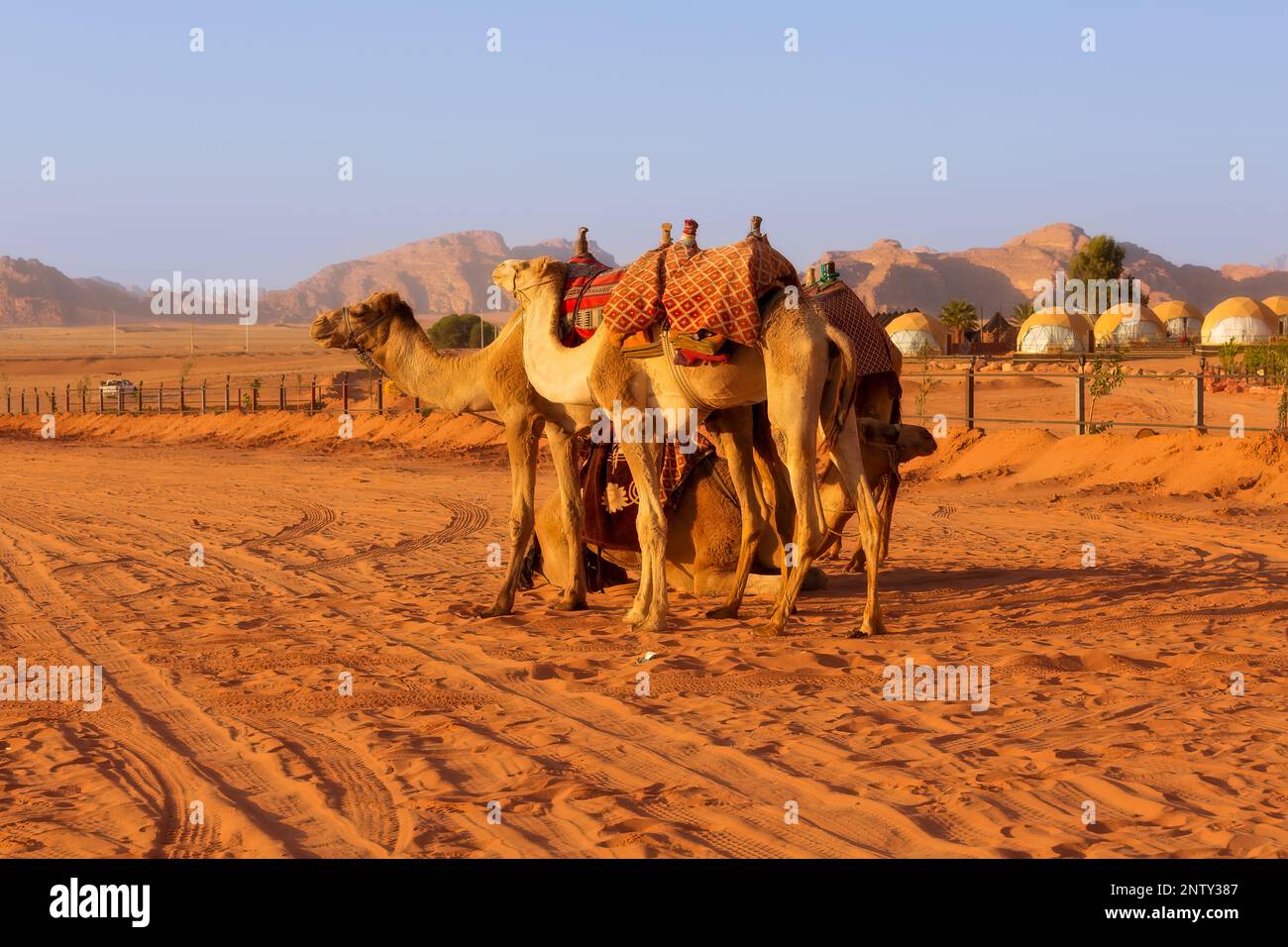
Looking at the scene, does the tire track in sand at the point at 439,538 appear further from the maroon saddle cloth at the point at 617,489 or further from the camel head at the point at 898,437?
the camel head at the point at 898,437

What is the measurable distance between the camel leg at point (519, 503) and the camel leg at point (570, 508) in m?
0.17

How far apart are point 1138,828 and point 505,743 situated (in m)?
2.73

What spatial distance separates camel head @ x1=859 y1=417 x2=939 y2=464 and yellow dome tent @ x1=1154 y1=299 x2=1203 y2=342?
65129 mm

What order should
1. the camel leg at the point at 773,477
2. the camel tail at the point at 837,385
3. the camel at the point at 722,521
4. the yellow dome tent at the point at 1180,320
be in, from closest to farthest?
the camel tail at the point at 837,385
the camel leg at the point at 773,477
the camel at the point at 722,521
the yellow dome tent at the point at 1180,320

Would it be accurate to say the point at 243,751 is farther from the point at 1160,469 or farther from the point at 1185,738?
the point at 1160,469

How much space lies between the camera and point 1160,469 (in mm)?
17797

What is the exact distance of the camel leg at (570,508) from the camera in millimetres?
9586

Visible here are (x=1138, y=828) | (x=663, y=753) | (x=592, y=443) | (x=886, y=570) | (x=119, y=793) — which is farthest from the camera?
(x=886, y=570)

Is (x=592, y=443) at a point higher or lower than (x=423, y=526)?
higher

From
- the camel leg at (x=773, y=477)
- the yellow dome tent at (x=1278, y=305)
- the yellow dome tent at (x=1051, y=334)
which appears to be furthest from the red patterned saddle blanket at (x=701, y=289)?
the yellow dome tent at (x=1278, y=305)

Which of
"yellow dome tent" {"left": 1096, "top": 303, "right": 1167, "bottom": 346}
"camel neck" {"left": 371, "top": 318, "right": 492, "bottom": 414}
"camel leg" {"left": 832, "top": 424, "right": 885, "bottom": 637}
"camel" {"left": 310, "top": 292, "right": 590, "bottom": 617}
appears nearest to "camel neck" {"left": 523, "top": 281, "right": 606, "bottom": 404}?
"camel" {"left": 310, "top": 292, "right": 590, "bottom": 617}

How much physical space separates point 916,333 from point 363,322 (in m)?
56.6

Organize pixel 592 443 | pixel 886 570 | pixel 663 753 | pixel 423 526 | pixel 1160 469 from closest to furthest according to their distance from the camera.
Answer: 1. pixel 663 753
2. pixel 592 443
3. pixel 886 570
4. pixel 423 526
5. pixel 1160 469
